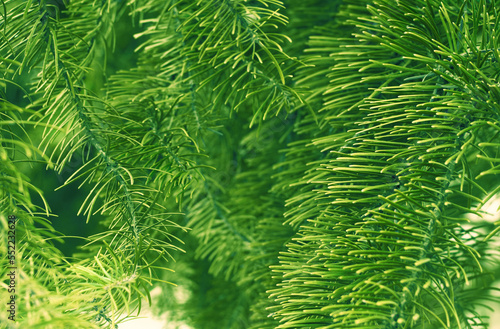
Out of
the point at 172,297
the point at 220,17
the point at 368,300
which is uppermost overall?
the point at 220,17

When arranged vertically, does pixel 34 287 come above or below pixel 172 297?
above

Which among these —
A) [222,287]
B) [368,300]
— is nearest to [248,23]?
[368,300]

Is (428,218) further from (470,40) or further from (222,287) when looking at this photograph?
(222,287)

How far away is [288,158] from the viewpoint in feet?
0.86

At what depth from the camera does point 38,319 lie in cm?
11

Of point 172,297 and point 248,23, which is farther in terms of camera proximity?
point 172,297

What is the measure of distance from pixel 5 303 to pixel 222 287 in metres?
0.27

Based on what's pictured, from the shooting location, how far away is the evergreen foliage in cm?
14

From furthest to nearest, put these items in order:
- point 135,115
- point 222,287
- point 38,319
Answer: point 222,287 → point 135,115 → point 38,319

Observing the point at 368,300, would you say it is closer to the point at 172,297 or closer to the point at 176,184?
the point at 176,184

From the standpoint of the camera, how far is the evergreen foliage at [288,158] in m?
0.14

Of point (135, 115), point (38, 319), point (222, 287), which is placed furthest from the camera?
point (222, 287)

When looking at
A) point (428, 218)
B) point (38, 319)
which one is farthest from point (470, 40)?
point (38, 319)

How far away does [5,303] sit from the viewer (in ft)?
0.36
